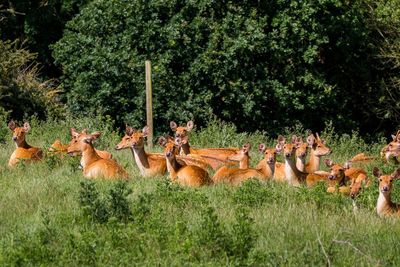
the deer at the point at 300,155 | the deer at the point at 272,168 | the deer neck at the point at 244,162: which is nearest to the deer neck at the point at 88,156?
the deer neck at the point at 244,162

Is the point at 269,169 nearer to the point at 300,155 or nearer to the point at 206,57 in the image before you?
the point at 300,155

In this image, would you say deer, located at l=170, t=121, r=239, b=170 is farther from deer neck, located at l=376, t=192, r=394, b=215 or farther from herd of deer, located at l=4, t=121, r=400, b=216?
deer neck, located at l=376, t=192, r=394, b=215

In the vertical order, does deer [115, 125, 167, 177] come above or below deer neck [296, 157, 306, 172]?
above

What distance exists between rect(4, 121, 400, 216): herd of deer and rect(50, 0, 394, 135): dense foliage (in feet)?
30.9

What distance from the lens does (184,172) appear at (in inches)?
578

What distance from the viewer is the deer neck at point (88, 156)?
15768 mm

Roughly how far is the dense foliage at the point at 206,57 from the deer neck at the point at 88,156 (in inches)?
439

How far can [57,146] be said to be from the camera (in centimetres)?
1733

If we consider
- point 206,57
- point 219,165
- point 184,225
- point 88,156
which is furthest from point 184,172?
point 206,57

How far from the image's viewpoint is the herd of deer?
567 inches

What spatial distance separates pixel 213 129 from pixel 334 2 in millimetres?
7713

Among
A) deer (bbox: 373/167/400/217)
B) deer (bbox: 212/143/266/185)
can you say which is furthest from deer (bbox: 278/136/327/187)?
deer (bbox: 373/167/400/217)

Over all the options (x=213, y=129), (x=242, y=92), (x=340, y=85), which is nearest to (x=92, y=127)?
(x=213, y=129)

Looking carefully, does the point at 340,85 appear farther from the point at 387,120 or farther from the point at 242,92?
the point at 242,92
